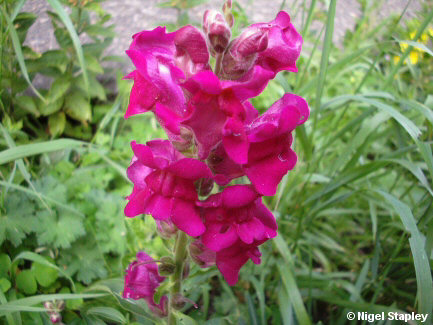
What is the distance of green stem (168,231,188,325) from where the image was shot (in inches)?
37.5

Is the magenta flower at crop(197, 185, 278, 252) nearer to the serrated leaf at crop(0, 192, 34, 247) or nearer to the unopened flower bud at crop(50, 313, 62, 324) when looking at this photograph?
the unopened flower bud at crop(50, 313, 62, 324)

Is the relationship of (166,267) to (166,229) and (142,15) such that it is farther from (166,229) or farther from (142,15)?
(142,15)

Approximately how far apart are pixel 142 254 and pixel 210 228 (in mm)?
360

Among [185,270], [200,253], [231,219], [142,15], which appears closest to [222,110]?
[231,219]

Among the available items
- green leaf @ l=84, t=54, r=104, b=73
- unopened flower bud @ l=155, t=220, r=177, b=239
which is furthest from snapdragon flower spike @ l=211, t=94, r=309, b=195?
green leaf @ l=84, t=54, r=104, b=73

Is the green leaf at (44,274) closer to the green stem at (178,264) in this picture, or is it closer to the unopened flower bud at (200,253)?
the green stem at (178,264)

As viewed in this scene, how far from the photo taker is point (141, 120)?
6.84 feet

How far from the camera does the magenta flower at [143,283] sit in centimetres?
104

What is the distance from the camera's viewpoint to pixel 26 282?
1.23 metres

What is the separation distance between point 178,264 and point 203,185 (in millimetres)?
262

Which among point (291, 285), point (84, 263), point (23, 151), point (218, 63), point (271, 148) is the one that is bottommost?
point (84, 263)

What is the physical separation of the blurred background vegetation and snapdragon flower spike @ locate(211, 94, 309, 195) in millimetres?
423

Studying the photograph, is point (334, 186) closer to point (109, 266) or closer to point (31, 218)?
point (109, 266)

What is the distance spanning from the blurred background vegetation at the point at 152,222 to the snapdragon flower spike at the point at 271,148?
423mm
